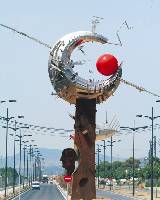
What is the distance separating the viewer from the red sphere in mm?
33812

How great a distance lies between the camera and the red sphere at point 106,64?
3381 centimetres

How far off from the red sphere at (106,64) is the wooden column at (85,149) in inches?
119

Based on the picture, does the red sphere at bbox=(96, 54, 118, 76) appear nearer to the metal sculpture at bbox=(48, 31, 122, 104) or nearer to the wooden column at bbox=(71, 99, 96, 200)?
the metal sculpture at bbox=(48, 31, 122, 104)

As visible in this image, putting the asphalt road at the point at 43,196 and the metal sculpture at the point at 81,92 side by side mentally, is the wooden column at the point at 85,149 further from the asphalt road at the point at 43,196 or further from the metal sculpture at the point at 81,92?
the asphalt road at the point at 43,196

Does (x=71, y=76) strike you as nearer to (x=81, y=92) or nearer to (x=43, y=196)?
(x=81, y=92)

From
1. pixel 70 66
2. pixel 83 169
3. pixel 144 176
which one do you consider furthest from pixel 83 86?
pixel 144 176

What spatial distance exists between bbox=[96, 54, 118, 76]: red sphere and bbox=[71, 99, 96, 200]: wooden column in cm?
302

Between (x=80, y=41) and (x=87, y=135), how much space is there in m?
4.76

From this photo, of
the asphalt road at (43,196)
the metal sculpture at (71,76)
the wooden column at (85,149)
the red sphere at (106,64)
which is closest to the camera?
the red sphere at (106,64)

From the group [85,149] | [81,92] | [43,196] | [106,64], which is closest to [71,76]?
[81,92]

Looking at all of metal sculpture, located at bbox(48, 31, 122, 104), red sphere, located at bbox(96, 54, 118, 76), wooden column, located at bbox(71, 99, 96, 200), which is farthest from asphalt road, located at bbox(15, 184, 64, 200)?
red sphere, located at bbox(96, 54, 118, 76)

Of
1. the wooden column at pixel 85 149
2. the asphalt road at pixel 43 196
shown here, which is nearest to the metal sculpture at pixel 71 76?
the wooden column at pixel 85 149

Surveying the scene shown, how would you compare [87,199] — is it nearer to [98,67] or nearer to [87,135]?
[87,135]

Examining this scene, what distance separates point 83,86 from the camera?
3547 centimetres
